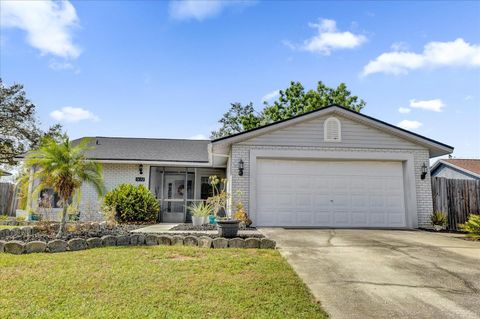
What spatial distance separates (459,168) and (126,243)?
22.1m

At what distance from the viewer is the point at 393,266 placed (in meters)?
4.95

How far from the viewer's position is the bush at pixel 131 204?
38.5ft

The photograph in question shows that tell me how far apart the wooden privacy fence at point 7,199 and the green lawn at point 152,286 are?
11831mm

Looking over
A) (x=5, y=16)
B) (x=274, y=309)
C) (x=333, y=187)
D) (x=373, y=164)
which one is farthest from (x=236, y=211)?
(x=5, y=16)

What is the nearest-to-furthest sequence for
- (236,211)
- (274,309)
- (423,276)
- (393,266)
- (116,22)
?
(274,309) → (423,276) → (393,266) → (236,211) → (116,22)

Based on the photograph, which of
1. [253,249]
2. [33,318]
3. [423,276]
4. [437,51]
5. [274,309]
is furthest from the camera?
[437,51]

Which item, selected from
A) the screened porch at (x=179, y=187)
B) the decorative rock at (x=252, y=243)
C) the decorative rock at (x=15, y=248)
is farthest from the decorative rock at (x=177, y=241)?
the screened porch at (x=179, y=187)

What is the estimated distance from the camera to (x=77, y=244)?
625cm

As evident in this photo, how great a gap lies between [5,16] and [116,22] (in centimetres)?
404

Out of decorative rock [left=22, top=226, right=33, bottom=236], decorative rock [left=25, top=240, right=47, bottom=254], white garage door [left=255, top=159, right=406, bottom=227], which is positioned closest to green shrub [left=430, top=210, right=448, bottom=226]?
white garage door [left=255, top=159, right=406, bottom=227]

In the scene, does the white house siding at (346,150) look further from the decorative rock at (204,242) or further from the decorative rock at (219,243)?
the decorative rock at (219,243)

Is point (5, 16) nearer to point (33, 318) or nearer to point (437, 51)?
point (33, 318)

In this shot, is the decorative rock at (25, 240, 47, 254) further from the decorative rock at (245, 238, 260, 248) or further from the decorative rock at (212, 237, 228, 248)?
the decorative rock at (245, 238, 260, 248)

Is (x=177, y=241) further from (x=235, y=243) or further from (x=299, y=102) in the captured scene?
(x=299, y=102)
